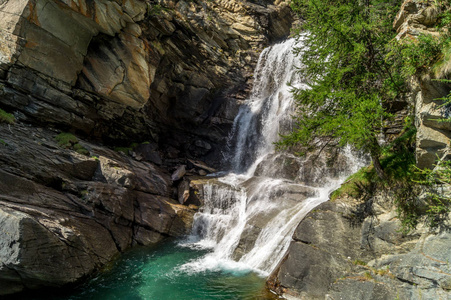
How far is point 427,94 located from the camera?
24.9 ft

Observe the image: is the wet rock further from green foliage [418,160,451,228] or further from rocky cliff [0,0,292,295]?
green foliage [418,160,451,228]

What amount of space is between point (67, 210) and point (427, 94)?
1377cm

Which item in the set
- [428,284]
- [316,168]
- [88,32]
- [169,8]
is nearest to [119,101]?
[88,32]

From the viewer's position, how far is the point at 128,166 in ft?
56.3

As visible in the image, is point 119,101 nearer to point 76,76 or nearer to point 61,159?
point 76,76

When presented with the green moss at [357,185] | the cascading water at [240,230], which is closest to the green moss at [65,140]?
the cascading water at [240,230]

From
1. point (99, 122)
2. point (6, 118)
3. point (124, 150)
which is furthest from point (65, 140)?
point (124, 150)

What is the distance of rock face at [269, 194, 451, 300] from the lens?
24.1 ft

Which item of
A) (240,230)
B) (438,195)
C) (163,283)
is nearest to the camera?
(438,195)

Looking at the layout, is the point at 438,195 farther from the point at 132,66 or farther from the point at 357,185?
the point at 132,66

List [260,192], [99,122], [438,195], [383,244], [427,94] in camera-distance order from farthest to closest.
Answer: [99,122]
[260,192]
[383,244]
[427,94]
[438,195]

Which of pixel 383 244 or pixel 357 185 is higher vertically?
pixel 357 185

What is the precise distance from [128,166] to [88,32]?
8.97m

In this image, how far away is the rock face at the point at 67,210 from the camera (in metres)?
8.35
